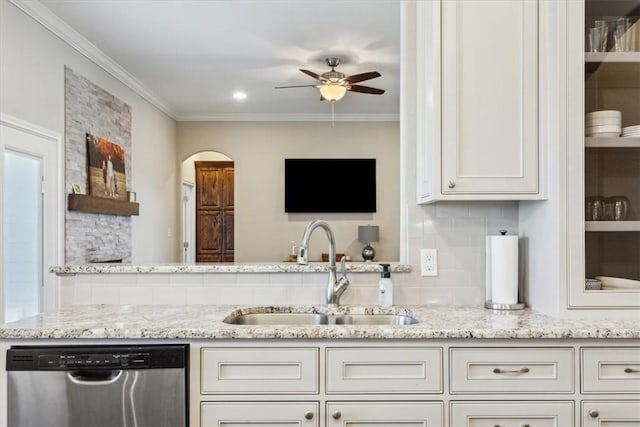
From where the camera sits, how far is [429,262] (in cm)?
211

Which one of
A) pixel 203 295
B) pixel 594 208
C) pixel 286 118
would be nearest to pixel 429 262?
pixel 594 208

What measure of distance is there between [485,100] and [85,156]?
344 cm

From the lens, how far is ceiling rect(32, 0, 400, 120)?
3264 mm

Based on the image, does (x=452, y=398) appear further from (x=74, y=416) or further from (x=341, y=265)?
(x=74, y=416)

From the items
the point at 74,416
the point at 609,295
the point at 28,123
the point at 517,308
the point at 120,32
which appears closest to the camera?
the point at 74,416

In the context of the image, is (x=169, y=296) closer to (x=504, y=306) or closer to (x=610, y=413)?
(x=504, y=306)

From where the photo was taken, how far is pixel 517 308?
195cm

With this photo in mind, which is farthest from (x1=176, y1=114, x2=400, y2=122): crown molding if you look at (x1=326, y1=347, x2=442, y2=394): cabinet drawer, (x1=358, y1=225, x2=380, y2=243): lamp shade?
(x1=326, y1=347, x2=442, y2=394): cabinet drawer

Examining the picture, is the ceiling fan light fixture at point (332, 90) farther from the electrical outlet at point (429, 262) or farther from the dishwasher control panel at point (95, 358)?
the dishwasher control panel at point (95, 358)

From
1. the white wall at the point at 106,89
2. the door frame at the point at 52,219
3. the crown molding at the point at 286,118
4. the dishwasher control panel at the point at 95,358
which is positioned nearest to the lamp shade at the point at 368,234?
the crown molding at the point at 286,118

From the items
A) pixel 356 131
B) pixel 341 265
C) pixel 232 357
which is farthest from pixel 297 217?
pixel 232 357

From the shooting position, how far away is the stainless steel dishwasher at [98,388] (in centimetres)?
156

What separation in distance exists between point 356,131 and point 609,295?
505cm

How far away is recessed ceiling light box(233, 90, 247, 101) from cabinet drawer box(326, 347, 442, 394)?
14.2 ft
